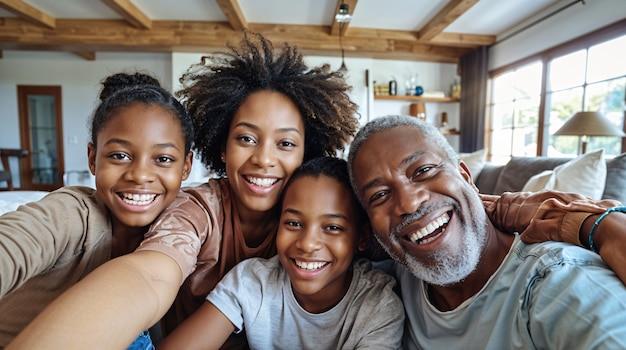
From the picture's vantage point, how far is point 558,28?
159 inches

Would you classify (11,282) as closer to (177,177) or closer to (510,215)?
(177,177)

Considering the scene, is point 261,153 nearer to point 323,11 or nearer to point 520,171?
point 520,171

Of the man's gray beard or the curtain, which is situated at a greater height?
the curtain

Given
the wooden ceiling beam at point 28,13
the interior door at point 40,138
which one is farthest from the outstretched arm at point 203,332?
the interior door at point 40,138

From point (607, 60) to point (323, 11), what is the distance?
317 centimetres

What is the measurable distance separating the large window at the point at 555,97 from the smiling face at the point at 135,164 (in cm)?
386

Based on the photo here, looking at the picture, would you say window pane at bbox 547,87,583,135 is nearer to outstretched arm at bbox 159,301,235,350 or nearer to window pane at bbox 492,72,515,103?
window pane at bbox 492,72,515,103

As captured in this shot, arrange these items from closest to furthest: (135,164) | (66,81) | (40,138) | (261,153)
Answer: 1. (135,164)
2. (261,153)
3. (66,81)
4. (40,138)

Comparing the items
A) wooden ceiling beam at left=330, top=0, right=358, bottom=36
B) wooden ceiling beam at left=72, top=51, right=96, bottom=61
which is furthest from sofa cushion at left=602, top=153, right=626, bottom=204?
wooden ceiling beam at left=72, top=51, right=96, bottom=61

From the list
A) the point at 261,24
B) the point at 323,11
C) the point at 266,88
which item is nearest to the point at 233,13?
the point at 261,24

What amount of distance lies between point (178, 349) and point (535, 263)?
0.81 meters

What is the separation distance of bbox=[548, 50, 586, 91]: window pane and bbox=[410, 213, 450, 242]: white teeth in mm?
4073

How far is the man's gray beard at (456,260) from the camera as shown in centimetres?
Result: 81

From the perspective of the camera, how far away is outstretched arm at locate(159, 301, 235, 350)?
2.73 ft
